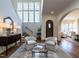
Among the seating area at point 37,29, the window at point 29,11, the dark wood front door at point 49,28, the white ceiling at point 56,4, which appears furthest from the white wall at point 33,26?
the white ceiling at point 56,4

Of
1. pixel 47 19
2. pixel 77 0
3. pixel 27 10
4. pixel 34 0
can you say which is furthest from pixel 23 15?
pixel 77 0

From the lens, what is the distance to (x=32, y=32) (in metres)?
17.0

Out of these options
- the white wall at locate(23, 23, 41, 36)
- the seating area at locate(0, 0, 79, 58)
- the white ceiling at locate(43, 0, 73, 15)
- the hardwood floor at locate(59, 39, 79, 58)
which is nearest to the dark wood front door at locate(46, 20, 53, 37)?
the seating area at locate(0, 0, 79, 58)

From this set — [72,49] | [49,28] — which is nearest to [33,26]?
[49,28]

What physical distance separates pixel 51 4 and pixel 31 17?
7747mm

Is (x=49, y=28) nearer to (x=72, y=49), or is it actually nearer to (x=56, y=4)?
(x=56, y=4)

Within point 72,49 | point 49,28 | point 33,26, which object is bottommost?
point 72,49

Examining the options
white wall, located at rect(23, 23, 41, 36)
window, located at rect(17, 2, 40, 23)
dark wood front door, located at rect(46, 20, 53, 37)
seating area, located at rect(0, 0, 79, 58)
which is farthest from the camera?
window, located at rect(17, 2, 40, 23)

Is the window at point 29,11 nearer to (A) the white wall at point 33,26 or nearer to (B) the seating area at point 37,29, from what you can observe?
(B) the seating area at point 37,29

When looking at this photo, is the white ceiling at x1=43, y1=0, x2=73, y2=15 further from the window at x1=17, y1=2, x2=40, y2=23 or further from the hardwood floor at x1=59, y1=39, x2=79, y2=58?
the window at x1=17, y1=2, x2=40, y2=23

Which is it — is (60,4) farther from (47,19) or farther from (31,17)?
(31,17)

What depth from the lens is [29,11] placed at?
17.8 metres

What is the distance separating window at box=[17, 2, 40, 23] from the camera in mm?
17609

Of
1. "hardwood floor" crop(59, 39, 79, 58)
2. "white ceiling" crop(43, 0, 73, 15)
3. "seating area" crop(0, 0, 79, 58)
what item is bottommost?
"hardwood floor" crop(59, 39, 79, 58)
